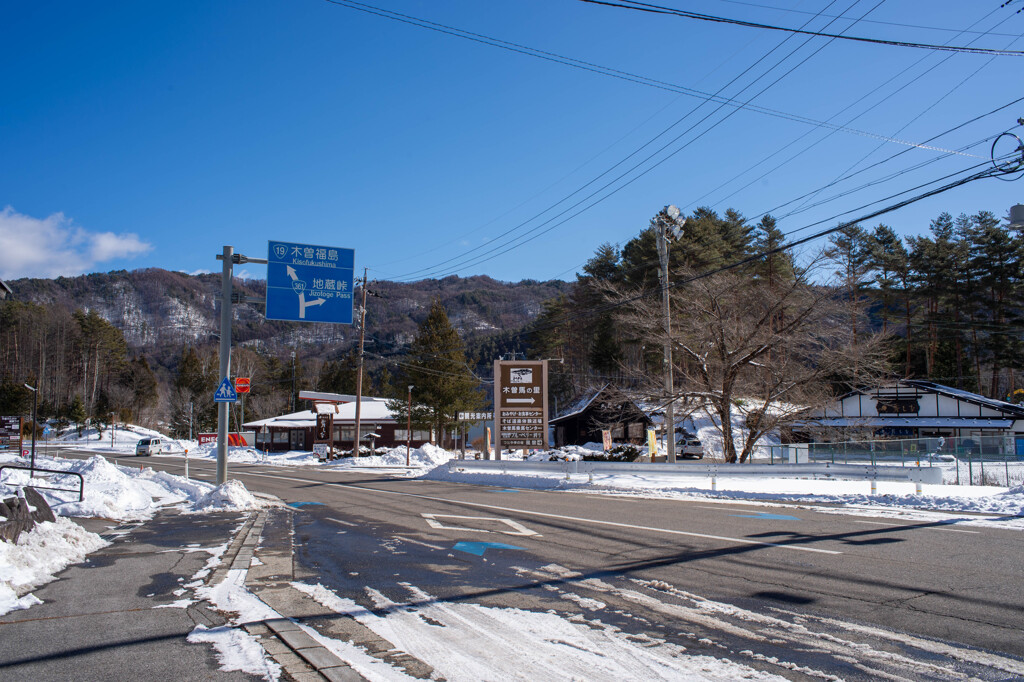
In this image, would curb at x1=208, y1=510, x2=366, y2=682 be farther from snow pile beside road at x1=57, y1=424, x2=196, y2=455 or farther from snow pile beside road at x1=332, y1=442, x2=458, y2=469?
snow pile beside road at x1=57, y1=424, x2=196, y2=455

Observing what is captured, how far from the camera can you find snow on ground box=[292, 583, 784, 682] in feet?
14.6

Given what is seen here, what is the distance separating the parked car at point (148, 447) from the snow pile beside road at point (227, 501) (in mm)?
46438

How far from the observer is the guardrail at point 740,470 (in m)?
18.5

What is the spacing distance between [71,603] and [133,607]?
662 millimetres

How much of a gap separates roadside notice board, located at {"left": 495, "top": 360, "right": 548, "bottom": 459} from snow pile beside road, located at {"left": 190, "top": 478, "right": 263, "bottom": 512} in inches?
567

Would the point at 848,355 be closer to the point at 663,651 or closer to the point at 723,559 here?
the point at 723,559

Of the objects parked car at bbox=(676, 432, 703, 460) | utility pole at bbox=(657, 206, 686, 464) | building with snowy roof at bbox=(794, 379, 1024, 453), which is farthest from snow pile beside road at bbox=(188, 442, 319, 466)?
building with snowy roof at bbox=(794, 379, 1024, 453)

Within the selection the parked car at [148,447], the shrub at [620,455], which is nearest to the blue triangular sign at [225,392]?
the shrub at [620,455]

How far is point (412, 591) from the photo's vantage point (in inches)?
269

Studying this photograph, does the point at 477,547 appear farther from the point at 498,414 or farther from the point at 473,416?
the point at 473,416

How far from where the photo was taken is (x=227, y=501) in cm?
1452

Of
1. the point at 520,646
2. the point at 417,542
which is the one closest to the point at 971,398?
the point at 417,542

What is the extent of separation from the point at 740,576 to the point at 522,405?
21.4 metres

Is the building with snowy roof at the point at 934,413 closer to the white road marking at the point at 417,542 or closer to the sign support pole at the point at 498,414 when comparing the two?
the sign support pole at the point at 498,414
